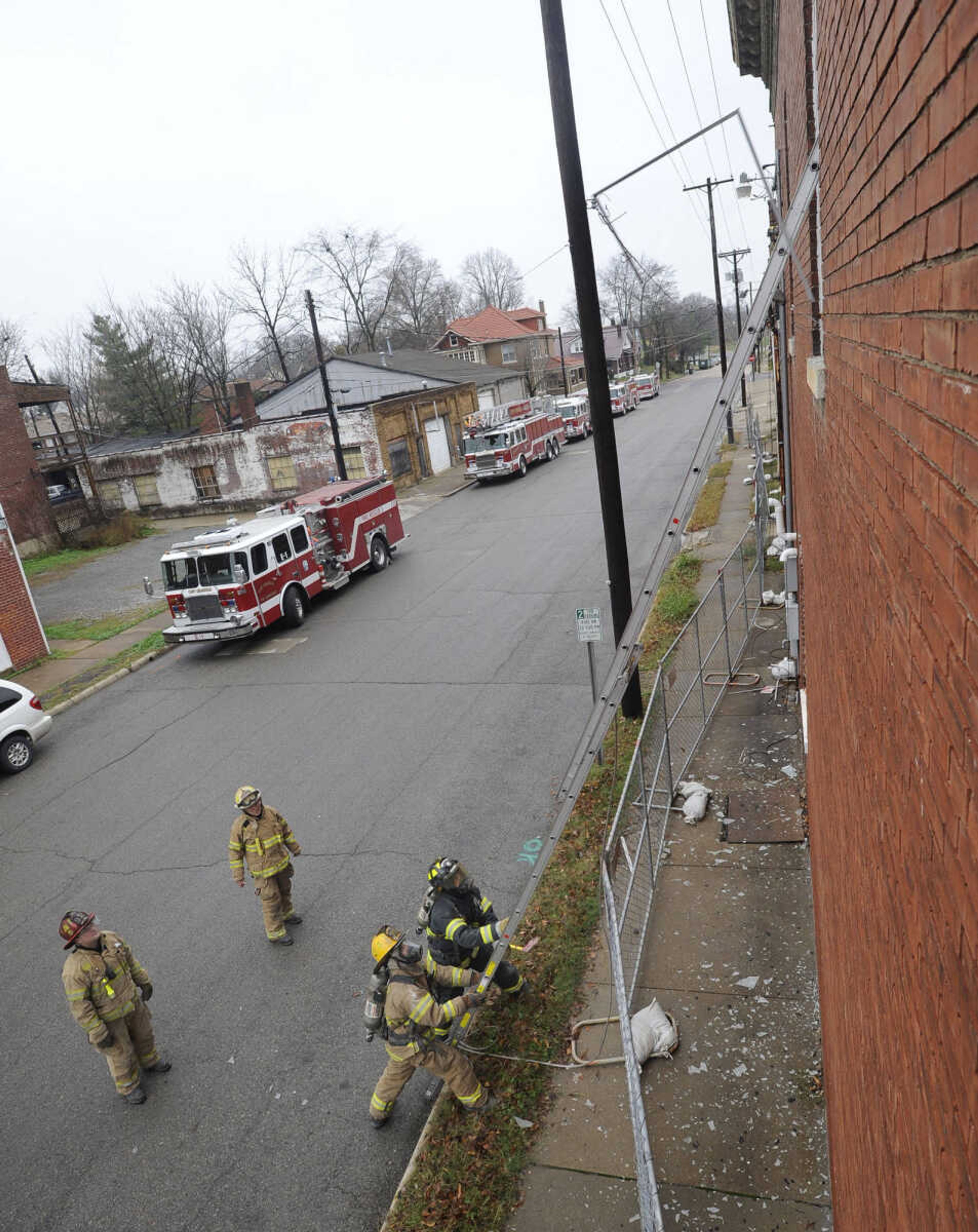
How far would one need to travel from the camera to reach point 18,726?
1155 cm

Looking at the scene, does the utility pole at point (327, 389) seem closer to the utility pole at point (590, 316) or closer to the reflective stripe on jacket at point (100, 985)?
the utility pole at point (590, 316)

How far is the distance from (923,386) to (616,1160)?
491 cm

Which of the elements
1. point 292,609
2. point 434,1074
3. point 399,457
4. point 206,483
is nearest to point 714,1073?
point 434,1074

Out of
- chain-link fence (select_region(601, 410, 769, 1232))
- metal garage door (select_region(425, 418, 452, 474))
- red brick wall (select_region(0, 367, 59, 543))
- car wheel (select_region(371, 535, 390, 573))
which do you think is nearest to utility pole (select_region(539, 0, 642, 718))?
chain-link fence (select_region(601, 410, 769, 1232))

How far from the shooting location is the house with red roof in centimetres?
7150

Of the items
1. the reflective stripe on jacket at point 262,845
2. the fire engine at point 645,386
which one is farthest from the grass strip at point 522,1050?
the fire engine at point 645,386

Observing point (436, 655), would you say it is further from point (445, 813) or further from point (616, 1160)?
point (616, 1160)

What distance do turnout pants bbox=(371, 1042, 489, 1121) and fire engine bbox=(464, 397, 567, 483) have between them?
2760 cm

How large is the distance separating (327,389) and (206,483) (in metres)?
11.0

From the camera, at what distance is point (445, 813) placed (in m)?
8.62

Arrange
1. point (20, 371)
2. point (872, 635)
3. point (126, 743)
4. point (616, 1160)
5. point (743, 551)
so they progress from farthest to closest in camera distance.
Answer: point (20, 371) → point (743, 551) → point (126, 743) → point (616, 1160) → point (872, 635)

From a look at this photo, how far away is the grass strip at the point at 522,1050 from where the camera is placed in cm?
462

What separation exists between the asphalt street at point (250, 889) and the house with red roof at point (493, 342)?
190ft

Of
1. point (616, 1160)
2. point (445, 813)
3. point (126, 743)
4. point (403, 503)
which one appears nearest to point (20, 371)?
point (403, 503)
